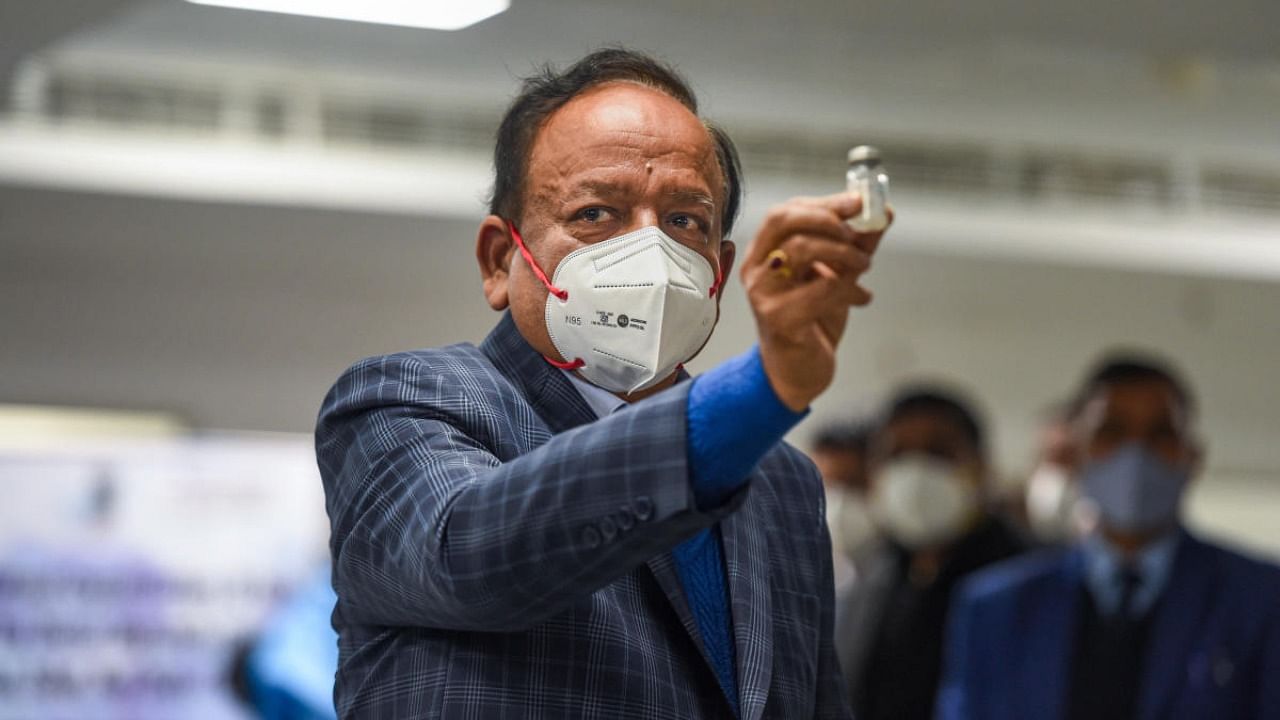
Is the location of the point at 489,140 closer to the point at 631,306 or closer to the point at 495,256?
the point at 495,256

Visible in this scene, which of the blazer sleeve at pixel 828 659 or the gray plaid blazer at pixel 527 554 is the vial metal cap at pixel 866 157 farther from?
the blazer sleeve at pixel 828 659

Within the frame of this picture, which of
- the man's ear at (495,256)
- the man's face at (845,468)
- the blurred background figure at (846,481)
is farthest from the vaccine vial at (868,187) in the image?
the man's face at (845,468)

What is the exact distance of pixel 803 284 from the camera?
35.2 inches

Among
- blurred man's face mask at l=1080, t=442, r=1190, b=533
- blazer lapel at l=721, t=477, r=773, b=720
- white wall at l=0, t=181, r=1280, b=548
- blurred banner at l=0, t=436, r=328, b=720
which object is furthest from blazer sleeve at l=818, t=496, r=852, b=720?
blurred banner at l=0, t=436, r=328, b=720

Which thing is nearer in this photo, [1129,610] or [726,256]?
[726,256]

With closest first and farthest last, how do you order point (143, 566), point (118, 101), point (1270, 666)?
point (1270, 666) < point (118, 101) < point (143, 566)

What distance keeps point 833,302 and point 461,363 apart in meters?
0.39

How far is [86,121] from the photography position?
557cm

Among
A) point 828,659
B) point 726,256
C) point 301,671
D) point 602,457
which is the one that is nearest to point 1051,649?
point 301,671

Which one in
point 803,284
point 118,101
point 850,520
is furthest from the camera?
point 118,101

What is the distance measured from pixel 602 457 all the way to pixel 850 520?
4282 mm

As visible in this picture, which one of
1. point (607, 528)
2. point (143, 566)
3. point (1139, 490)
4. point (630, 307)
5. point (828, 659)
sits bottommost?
point (143, 566)

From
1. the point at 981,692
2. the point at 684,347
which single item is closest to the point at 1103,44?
the point at 981,692

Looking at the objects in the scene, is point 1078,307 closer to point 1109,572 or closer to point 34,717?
point 1109,572
